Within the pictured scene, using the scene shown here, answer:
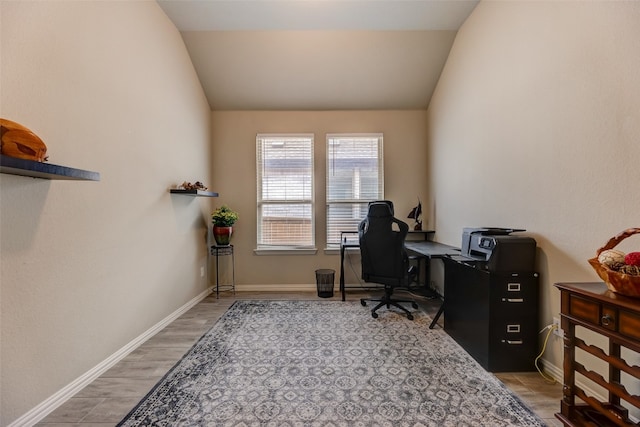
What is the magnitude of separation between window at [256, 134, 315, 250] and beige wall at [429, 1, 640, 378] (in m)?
2.19

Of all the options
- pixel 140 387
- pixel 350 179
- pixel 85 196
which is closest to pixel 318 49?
pixel 350 179

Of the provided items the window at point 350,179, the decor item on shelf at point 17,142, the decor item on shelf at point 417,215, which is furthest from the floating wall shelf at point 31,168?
the decor item on shelf at point 417,215

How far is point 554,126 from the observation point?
6.30ft

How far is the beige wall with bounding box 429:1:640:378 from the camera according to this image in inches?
59.5

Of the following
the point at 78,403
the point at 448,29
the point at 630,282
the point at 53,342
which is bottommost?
the point at 78,403

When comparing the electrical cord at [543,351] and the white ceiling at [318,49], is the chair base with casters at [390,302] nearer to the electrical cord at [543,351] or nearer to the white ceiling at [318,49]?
the electrical cord at [543,351]

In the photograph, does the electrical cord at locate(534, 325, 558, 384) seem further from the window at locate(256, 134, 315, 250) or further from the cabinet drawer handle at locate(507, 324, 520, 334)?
the window at locate(256, 134, 315, 250)

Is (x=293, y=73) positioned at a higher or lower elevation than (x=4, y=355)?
higher

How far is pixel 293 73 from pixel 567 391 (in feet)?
13.2

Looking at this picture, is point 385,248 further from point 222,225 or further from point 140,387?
point 140,387

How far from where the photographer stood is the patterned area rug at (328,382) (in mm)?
1571

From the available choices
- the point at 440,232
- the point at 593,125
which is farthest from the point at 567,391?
the point at 440,232

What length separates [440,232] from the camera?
3816 millimetres

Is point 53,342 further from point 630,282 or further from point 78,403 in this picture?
point 630,282
